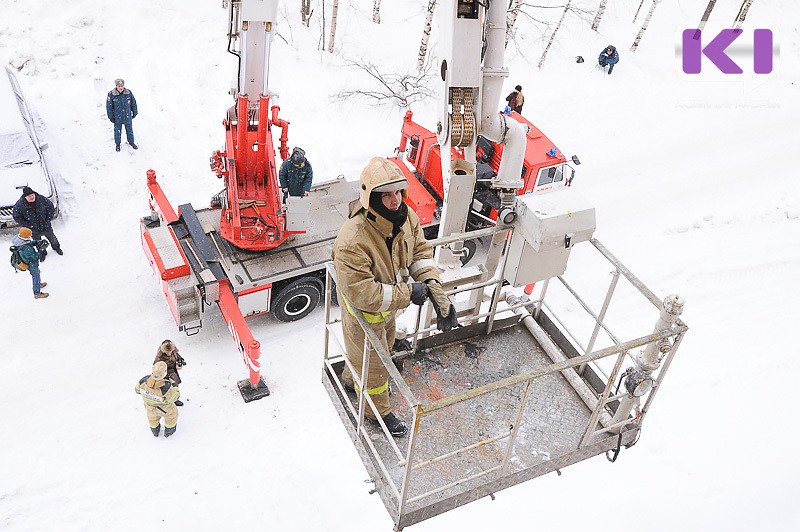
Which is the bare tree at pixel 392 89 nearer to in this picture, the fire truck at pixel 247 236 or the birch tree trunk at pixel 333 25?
the birch tree trunk at pixel 333 25

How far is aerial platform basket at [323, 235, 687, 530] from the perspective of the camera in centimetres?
507

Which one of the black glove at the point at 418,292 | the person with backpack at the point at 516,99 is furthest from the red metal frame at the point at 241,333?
the person with backpack at the point at 516,99

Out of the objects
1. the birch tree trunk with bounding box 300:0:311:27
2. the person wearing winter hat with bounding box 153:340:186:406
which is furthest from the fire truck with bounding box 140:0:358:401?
the birch tree trunk with bounding box 300:0:311:27

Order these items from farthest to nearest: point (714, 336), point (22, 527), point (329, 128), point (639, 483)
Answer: point (329, 128) < point (714, 336) < point (639, 483) < point (22, 527)

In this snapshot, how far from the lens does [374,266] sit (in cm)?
503

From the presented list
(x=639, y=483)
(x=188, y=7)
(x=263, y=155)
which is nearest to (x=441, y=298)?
(x=639, y=483)

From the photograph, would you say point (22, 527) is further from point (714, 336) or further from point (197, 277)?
point (714, 336)

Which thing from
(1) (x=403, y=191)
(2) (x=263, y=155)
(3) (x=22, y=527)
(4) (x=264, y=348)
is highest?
(1) (x=403, y=191)

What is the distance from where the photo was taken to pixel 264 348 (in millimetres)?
10188

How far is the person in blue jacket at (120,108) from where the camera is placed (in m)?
13.4

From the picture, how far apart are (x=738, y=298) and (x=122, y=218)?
11.1 metres

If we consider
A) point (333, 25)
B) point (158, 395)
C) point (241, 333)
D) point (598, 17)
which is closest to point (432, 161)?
point (241, 333)

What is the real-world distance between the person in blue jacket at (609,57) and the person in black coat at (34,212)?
14895 mm

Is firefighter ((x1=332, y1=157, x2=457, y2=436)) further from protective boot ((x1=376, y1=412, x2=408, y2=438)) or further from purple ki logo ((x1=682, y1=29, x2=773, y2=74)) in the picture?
purple ki logo ((x1=682, y1=29, x2=773, y2=74))
